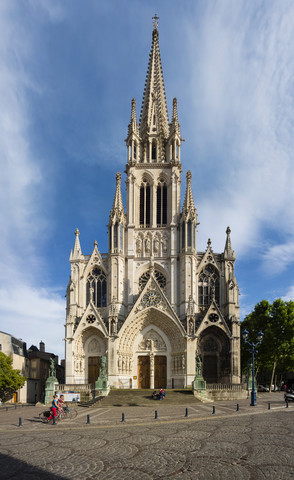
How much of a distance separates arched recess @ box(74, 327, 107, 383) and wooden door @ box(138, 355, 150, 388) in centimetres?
384

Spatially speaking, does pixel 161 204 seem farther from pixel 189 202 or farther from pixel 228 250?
pixel 228 250

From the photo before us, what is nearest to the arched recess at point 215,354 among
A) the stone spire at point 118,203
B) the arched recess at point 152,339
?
the arched recess at point 152,339

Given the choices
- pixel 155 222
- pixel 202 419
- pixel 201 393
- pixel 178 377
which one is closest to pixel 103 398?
pixel 201 393

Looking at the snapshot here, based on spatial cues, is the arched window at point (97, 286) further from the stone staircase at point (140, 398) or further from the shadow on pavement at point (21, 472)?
the shadow on pavement at point (21, 472)

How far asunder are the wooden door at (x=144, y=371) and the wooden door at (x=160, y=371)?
2.56ft

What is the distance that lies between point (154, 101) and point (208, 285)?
921 inches

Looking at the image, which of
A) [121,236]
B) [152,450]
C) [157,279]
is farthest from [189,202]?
[152,450]

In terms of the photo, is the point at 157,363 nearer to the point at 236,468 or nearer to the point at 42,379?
the point at 42,379

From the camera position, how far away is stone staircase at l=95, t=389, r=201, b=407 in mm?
29984

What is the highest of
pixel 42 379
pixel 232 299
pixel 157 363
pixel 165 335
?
pixel 232 299

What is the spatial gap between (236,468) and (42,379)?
45725 mm

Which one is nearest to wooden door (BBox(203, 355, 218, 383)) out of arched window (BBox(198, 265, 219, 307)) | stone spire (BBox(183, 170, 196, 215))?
arched window (BBox(198, 265, 219, 307))

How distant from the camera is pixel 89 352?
41.5 m

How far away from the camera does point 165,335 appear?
4194 cm
